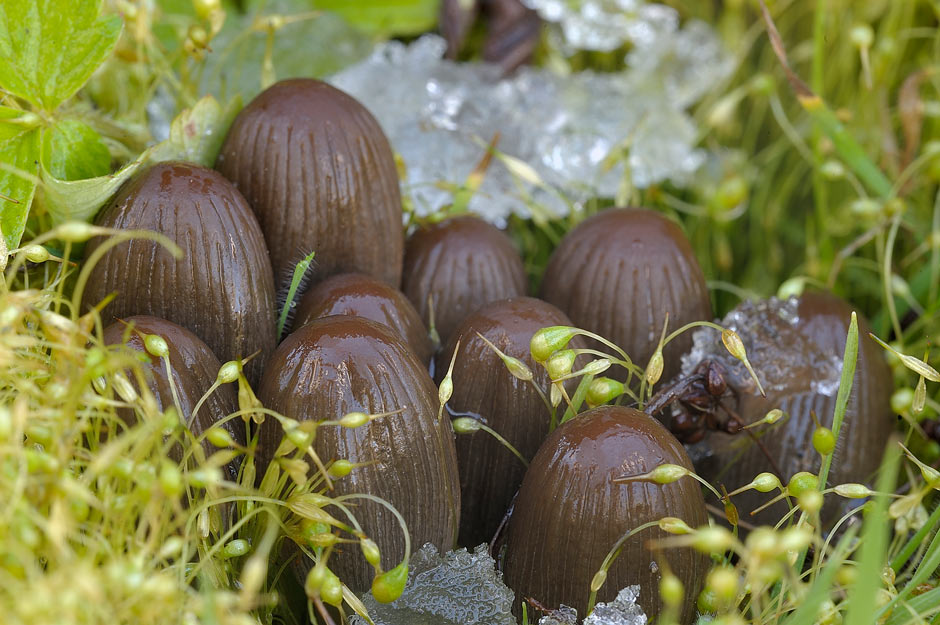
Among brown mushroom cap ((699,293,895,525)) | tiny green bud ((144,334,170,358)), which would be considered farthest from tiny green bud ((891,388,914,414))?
tiny green bud ((144,334,170,358))

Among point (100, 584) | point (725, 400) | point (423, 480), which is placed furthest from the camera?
point (725, 400)

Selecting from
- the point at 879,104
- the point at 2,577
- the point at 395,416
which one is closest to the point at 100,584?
the point at 2,577

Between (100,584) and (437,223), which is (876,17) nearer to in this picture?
(437,223)

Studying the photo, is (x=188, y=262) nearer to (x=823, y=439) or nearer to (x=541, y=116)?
(x=823, y=439)

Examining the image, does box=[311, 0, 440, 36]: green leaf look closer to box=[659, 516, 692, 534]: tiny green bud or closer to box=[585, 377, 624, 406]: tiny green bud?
box=[585, 377, 624, 406]: tiny green bud

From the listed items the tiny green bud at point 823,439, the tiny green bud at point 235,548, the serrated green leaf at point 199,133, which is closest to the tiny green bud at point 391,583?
the tiny green bud at point 235,548

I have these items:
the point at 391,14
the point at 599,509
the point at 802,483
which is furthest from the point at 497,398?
the point at 391,14
